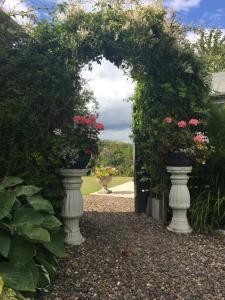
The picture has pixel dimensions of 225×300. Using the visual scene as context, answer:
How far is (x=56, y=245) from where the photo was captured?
10.6ft

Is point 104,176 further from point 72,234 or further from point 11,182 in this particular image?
point 11,182

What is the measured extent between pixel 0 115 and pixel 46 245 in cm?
151

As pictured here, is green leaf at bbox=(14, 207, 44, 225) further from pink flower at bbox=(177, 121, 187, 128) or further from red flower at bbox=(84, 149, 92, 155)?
pink flower at bbox=(177, 121, 187, 128)

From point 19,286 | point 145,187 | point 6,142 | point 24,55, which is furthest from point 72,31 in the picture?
point 19,286

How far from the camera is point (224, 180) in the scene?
5.82 meters

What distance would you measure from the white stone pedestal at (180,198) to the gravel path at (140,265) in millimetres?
202

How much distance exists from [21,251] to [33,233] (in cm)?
16

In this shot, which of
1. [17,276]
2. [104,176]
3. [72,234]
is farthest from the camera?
[104,176]

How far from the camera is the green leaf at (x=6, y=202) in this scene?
2848 millimetres

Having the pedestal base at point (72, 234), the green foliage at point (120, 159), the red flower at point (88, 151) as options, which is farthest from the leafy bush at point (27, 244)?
the green foliage at point (120, 159)

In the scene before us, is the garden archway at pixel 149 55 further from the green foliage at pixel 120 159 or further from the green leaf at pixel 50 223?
the green foliage at pixel 120 159

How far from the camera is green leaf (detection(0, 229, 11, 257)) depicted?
106 inches

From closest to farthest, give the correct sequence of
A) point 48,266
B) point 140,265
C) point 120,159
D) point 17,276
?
point 17,276
point 48,266
point 140,265
point 120,159

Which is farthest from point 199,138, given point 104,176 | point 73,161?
point 104,176
